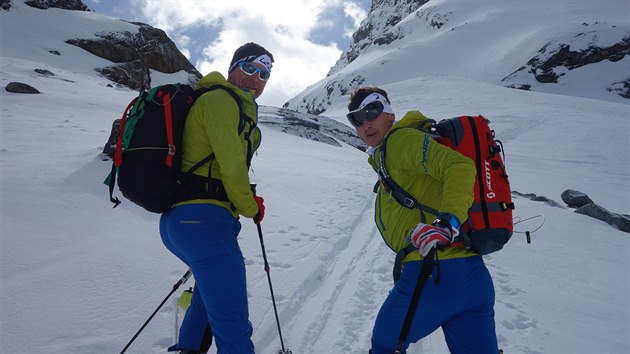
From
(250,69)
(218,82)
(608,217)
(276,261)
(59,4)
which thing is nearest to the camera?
(218,82)

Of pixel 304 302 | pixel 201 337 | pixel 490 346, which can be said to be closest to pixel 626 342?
pixel 490 346

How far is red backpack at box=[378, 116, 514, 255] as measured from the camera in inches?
83.6

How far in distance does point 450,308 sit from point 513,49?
70340 mm

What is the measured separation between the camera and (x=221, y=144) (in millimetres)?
2318

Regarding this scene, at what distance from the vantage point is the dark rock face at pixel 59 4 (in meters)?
39.6

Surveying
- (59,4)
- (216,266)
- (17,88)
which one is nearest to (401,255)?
(216,266)

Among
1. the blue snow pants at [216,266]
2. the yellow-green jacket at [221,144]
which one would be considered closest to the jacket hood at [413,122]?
the yellow-green jacket at [221,144]

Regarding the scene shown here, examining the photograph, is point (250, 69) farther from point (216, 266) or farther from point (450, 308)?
point (450, 308)

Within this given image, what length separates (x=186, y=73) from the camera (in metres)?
45.0

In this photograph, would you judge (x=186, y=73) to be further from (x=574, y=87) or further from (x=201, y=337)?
(x=574, y=87)

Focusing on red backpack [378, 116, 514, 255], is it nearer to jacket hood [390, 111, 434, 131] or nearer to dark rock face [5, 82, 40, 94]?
jacket hood [390, 111, 434, 131]

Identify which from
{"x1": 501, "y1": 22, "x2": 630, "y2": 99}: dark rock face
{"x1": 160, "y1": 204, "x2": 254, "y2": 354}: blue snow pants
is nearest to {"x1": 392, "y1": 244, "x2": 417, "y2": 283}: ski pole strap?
{"x1": 160, "y1": 204, "x2": 254, "y2": 354}: blue snow pants

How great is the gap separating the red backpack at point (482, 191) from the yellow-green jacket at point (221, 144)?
966mm

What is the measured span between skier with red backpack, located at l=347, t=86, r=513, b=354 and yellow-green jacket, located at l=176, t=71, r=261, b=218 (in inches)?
36.8
